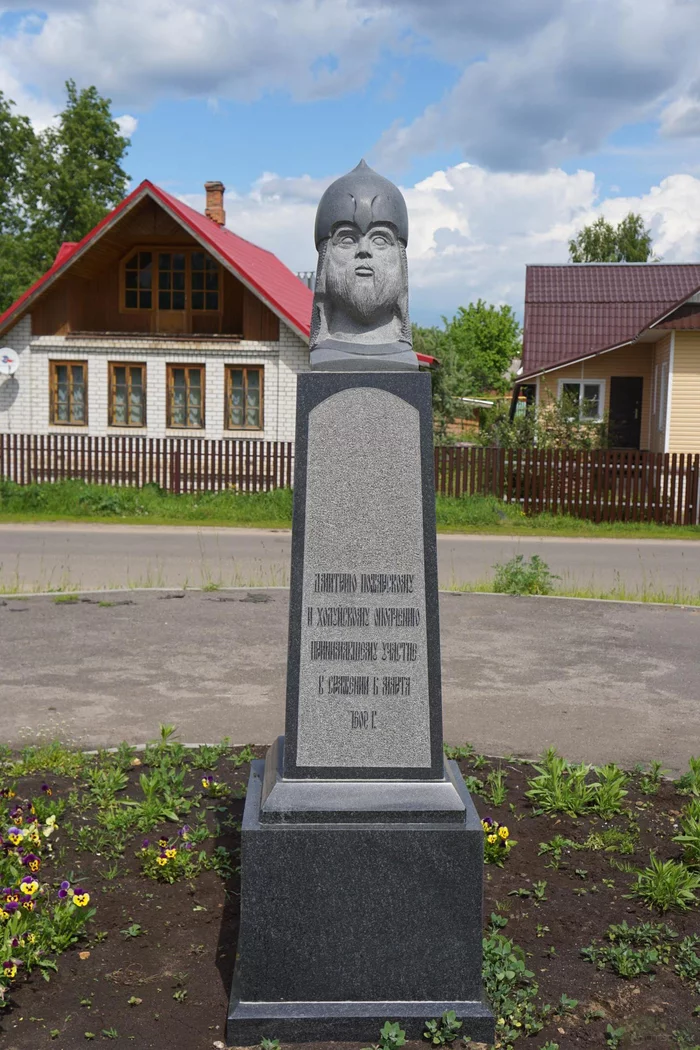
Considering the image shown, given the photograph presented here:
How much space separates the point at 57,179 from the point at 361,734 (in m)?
48.4

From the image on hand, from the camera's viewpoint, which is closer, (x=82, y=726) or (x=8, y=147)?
(x=82, y=726)

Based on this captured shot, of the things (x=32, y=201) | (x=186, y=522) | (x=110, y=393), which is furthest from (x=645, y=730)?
(x=32, y=201)

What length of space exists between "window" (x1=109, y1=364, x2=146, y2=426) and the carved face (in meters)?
22.2

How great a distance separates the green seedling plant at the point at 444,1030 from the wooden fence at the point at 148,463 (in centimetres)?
Result: 1841

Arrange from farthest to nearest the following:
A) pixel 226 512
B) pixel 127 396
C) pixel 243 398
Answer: pixel 127 396, pixel 243 398, pixel 226 512

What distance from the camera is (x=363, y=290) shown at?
3.90 m

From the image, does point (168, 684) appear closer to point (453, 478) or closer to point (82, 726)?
point (82, 726)

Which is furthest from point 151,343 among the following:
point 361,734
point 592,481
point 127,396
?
point 361,734

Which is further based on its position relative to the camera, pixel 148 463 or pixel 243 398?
pixel 243 398

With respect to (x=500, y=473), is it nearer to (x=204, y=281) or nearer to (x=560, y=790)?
(x=204, y=281)

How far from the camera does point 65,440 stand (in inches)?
910

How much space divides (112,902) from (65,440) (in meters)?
19.9

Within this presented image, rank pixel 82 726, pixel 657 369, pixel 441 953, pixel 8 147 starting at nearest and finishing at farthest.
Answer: pixel 441 953, pixel 82 726, pixel 657 369, pixel 8 147

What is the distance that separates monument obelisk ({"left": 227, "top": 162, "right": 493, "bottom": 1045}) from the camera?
11.7ft
